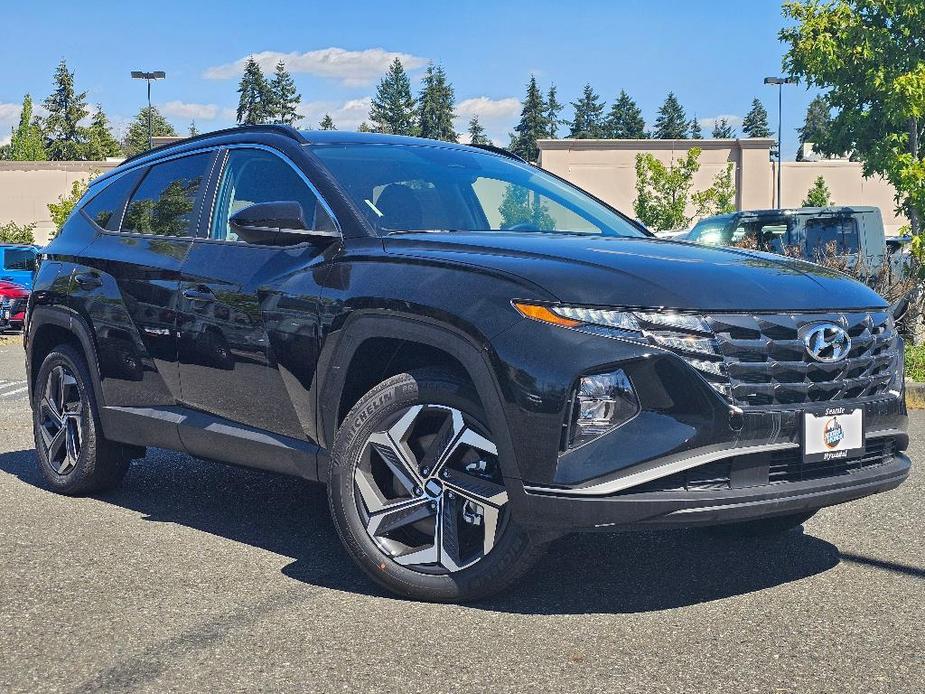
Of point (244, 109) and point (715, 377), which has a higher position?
point (244, 109)

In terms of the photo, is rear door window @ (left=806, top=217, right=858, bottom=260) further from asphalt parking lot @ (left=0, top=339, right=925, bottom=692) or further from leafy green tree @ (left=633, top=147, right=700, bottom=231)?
leafy green tree @ (left=633, top=147, right=700, bottom=231)

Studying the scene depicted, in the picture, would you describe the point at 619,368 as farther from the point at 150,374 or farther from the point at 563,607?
the point at 150,374

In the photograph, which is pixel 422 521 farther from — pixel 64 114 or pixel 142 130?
pixel 142 130

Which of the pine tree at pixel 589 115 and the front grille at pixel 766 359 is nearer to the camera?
the front grille at pixel 766 359

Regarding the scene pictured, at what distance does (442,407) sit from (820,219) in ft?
40.4

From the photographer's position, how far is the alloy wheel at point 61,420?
6.00 m

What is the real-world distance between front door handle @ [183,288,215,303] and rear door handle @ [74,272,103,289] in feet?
2.80

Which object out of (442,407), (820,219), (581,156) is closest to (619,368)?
(442,407)

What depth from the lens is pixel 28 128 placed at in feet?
223

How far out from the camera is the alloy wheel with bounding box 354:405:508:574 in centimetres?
390

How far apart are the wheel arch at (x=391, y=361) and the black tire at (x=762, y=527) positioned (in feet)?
5.32

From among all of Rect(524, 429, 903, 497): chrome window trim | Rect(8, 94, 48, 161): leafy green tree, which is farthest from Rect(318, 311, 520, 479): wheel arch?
Rect(8, 94, 48, 161): leafy green tree

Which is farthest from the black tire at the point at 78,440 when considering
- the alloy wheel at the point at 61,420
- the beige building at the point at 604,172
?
the beige building at the point at 604,172

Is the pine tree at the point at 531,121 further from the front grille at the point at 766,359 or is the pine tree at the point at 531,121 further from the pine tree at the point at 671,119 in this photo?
the front grille at the point at 766,359
